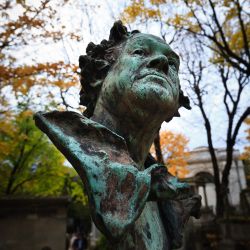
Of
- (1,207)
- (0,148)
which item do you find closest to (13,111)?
(0,148)

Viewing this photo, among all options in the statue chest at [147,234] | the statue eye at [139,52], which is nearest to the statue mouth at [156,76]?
the statue eye at [139,52]

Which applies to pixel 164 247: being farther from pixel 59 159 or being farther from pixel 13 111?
pixel 59 159

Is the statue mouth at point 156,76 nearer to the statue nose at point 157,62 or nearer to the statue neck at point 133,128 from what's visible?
the statue nose at point 157,62

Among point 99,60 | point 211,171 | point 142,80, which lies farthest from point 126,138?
point 211,171

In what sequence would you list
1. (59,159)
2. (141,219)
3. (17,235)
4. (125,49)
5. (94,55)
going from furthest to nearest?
(59,159) < (17,235) < (94,55) < (125,49) < (141,219)

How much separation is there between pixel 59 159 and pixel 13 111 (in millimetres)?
7970

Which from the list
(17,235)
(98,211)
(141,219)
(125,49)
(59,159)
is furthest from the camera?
(59,159)

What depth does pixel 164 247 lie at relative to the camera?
1.69 meters

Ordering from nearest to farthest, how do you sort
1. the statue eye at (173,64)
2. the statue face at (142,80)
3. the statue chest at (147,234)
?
the statue chest at (147,234), the statue face at (142,80), the statue eye at (173,64)

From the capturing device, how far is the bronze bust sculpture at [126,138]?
128 centimetres

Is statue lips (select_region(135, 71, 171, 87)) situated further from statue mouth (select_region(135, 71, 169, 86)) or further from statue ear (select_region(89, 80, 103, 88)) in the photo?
statue ear (select_region(89, 80, 103, 88))

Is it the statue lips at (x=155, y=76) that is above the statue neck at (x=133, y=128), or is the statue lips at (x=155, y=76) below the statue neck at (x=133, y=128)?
above

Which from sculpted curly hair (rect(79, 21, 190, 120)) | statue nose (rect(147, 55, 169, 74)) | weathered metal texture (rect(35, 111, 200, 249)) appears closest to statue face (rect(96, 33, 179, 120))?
statue nose (rect(147, 55, 169, 74))

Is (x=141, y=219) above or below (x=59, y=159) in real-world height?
below
